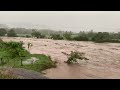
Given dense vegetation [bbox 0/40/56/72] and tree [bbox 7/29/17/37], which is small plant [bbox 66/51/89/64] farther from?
tree [bbox 7/29/17/37]

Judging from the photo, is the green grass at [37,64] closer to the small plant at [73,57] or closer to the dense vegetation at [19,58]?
the dense vegetation at [19,58]

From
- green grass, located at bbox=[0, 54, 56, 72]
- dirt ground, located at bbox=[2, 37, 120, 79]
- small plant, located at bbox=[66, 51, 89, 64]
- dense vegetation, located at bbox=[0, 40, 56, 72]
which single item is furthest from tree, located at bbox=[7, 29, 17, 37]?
small plant, located at bbox=[66, 51, 89, 64]

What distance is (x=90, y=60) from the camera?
8422mm

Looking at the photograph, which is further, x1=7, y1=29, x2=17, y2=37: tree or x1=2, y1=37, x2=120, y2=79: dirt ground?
x1=7, y1=29, x2=17, y2=37: tree

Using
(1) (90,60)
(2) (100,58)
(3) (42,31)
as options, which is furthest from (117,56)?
(3) (42,31)

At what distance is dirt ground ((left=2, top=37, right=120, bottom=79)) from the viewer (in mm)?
7068

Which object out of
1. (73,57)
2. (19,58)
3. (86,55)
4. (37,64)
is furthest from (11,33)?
(86,55)

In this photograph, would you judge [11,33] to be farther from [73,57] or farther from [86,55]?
[86,55]

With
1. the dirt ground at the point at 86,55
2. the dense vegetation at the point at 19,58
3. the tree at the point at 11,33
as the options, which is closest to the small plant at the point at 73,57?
the dirt ground at the point at 86,55

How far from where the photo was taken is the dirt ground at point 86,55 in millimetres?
7068

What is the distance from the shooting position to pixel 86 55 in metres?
8.90

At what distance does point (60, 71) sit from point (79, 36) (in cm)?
205
